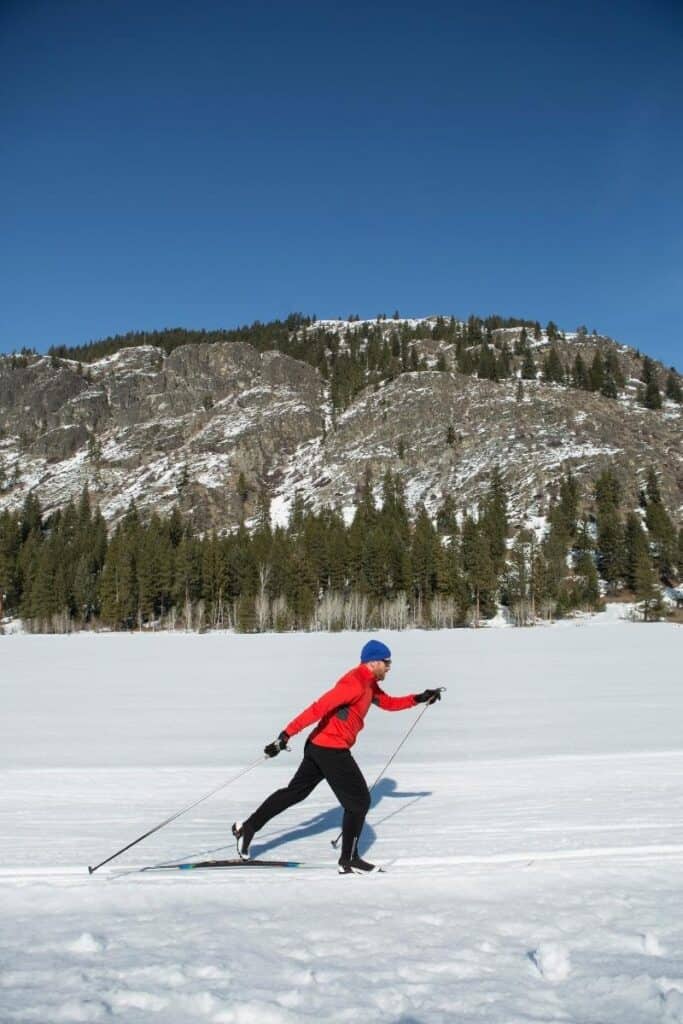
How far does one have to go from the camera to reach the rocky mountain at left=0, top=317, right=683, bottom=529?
12550cm

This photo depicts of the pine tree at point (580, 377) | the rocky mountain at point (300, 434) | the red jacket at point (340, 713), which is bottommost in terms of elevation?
the red jacket at point (340, 713)

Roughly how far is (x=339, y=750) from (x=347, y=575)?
264 ft

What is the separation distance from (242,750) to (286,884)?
827 centimetres

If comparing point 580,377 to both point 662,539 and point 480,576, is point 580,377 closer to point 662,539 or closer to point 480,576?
point 662,539

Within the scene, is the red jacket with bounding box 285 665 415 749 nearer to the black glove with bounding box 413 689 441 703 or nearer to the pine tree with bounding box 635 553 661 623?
the black glove with bounding box 413 689 441 703

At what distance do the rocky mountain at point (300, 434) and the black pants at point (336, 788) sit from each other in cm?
10727

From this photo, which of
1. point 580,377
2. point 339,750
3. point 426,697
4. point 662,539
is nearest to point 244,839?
point 339,750

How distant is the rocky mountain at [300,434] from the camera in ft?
412

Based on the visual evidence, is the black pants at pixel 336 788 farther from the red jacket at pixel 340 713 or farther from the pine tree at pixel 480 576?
the pine tree at pixel 480 576

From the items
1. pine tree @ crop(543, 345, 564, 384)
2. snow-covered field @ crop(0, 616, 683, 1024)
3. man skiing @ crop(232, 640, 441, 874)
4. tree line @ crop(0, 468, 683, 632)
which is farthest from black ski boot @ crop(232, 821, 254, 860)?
pine tree @ crop(543, 345, 564, 384)

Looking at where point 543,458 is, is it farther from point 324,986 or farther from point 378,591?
point 324,986

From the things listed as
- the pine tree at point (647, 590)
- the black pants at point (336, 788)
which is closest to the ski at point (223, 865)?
the black pants at point (336, 788)

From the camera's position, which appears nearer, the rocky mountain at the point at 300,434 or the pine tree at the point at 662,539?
the pine tree at the point at 662,539

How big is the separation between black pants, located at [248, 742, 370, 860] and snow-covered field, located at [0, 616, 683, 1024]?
40 cm
